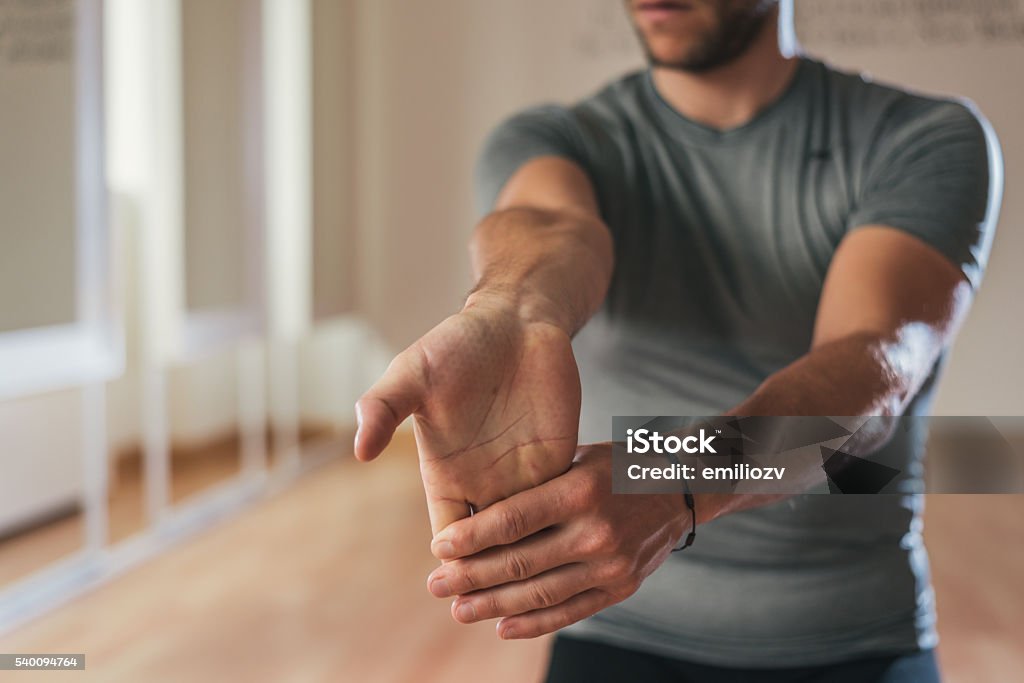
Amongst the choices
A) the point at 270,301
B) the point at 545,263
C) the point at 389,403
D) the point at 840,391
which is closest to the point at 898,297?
the point at 840,391

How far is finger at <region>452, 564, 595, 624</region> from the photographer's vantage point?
408 millimetres

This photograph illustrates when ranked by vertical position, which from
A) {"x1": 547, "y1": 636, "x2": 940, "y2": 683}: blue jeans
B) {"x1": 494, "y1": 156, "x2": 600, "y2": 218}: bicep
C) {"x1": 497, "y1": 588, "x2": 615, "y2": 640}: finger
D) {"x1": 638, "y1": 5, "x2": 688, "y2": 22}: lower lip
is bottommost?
{"x1": 547, "y1": 636, "x2": 940, "y2": 683}: blue jeans

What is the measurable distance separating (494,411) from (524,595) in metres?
0.08

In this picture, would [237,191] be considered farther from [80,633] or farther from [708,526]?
[708,526]

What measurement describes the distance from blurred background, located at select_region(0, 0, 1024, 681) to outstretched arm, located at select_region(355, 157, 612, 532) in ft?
2.84

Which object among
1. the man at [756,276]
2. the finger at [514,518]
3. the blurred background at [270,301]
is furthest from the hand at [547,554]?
the blurred background at [270,301]

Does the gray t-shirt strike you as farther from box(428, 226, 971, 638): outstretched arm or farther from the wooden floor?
the wooden floor

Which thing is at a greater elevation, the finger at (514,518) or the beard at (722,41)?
the beard at (722,41)

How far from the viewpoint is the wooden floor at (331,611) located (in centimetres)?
140

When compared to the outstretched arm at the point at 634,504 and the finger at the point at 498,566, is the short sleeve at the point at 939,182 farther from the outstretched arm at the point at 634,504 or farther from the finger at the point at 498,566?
the finger at the point at 498,566

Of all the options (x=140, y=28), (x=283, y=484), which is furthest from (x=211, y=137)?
(x=283, y=484)

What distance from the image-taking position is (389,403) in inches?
14.0

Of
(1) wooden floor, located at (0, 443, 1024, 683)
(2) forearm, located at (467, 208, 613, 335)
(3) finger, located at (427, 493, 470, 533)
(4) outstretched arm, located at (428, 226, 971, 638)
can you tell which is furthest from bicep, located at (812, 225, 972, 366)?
(1) wooden floor, located at (0, 443, 1024, 683)

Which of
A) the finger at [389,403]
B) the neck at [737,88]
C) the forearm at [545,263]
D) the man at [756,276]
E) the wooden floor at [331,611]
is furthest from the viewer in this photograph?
the wooden floor at [331,611]
